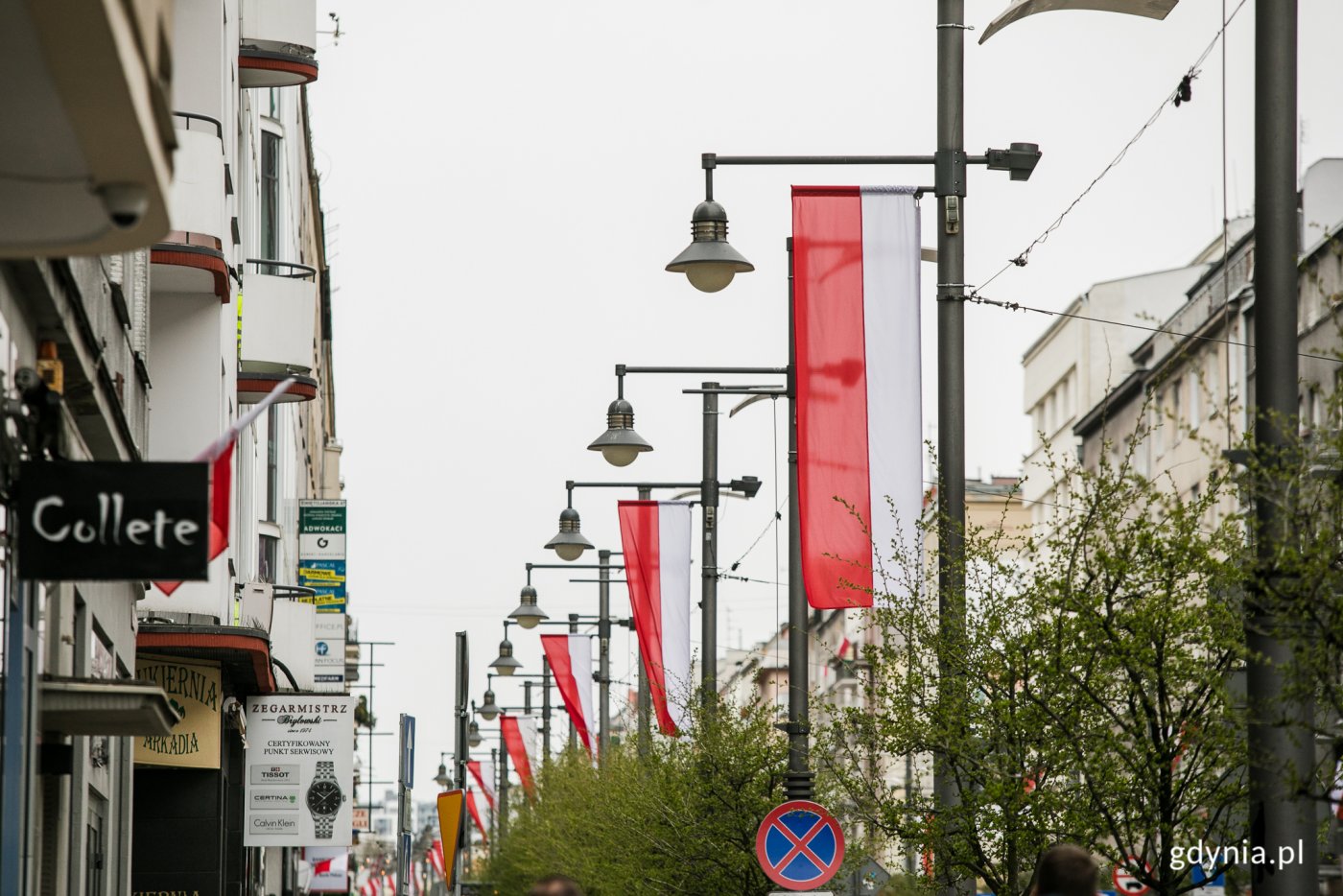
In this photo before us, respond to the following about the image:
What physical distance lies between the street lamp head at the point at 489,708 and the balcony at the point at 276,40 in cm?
3310

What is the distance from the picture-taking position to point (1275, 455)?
32.2ft

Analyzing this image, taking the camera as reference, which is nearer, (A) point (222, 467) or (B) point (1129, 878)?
(A) point (222, 467)

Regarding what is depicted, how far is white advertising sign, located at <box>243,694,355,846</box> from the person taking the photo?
94.3 feet

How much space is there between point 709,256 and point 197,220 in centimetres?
469

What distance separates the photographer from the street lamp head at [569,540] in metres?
35.0

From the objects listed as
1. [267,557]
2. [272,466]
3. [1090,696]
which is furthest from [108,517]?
[272,466]

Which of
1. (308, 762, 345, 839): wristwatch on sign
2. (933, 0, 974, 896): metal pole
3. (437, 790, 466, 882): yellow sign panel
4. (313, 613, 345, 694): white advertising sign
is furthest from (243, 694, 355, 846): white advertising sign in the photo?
(313, 613, 345, 694): white advertising sign

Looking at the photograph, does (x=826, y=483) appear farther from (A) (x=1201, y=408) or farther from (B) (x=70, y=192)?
(A) (x=1201, y=408)

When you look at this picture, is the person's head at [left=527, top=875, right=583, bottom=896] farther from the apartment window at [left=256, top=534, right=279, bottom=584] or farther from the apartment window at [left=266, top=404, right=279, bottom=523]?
the apartment window at [left=266, top=404, right=279, bottom=523]

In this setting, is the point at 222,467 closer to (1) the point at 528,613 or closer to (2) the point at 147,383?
(2) the point at 147,383

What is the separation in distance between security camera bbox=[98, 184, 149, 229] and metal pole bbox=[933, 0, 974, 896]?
8.17m

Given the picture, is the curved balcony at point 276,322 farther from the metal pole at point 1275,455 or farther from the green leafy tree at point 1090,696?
the metal pole at point 1275,455

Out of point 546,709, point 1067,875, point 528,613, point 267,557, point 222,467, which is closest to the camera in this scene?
point 1067,875

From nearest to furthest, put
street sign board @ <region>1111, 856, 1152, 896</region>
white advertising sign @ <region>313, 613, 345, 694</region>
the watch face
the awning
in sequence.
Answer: the awning
street sign board @ <region>1111, 856, 1152, 896</region>
the watch face
white advertising sign @ <region>313, 613, 345, 694</region>
